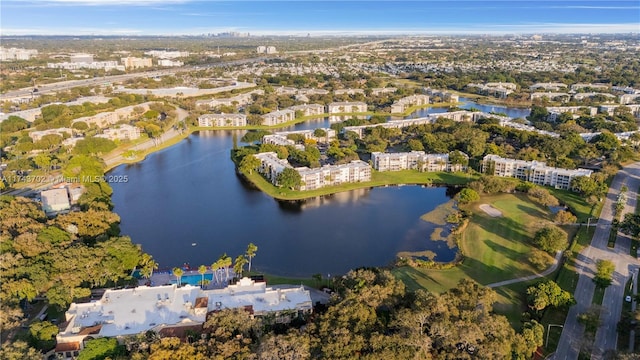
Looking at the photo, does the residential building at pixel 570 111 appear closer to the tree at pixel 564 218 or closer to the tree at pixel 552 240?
the tree at pixel 564 218

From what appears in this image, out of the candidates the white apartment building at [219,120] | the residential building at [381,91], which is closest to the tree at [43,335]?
the white apartment building at [219,120]

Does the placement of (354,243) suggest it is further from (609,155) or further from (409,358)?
(609,155)

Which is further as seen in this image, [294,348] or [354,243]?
[354,243]

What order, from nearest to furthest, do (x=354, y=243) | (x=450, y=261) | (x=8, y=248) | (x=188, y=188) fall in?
(x=8, y=248), (x=450, y=261), (x=354, y=243), (x=188, y=188)

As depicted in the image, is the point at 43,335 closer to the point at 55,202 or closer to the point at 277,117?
the point at 55,202

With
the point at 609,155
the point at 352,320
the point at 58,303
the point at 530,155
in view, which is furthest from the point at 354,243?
the point at 609,155

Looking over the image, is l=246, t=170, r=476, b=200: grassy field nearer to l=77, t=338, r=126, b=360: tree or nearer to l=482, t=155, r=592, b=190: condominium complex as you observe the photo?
l=482, t=155, r=592, b=190: condominium complex

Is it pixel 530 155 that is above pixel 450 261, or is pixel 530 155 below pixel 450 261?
above

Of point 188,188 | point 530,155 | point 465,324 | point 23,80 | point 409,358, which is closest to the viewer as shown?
point 409,358
